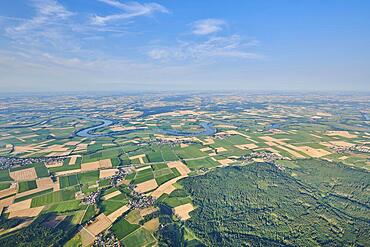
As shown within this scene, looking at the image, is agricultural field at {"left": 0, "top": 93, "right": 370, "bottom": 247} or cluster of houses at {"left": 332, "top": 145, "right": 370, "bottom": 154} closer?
agricultural field at {"left": 0, "top": 93, "right": 370, "bottom": 247}

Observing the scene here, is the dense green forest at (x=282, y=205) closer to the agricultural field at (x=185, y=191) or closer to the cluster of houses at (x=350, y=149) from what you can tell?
the agricultural field at (x=185, y=191)

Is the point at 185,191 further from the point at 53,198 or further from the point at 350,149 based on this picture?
the point at 350,149

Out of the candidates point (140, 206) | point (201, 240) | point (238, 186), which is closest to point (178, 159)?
point (238, 186)

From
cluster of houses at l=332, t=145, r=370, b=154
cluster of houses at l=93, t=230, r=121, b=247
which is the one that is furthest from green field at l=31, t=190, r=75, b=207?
cluster of houses at l=332, t=145, r=370, b=154

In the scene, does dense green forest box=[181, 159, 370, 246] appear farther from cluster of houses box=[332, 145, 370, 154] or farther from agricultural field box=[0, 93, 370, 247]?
cluster of houses box=[332, 145, 370, 154]

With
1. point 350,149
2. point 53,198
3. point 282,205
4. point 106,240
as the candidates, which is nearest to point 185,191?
point 282,205

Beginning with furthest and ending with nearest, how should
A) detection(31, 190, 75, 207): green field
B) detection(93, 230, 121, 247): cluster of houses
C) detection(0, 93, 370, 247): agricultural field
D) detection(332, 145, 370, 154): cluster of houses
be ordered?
detection(332, 145, 370, 154): cluster of houses, detection(31, 190, 75, 207): green field, detection(0, 93, 370, 247): agricultural field, detection(93, 230, 121, 247): cluster of houses

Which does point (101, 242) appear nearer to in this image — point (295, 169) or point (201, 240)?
point (201, 240)
